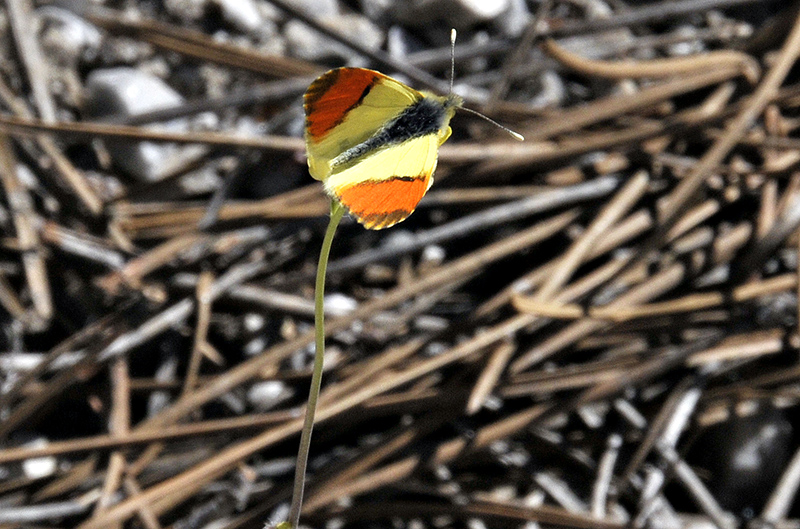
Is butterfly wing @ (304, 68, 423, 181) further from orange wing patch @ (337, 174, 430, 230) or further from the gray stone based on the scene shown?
the gray stone

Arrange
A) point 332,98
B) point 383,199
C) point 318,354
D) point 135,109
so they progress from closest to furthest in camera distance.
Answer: point 318,354
point 383,199
point 332,98
point 135,109

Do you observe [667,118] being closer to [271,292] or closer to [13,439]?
[271,292]

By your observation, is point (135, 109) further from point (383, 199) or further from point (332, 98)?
point (383, 199)

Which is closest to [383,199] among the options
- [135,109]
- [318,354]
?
[318,354]

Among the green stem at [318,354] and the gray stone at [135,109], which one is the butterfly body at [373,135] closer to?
the green stem at [318,354]

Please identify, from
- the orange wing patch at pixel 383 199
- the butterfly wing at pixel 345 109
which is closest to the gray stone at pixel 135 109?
the butterfly wing at pixel 345 109

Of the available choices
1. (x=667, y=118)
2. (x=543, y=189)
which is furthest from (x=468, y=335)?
(x=667, y=118)

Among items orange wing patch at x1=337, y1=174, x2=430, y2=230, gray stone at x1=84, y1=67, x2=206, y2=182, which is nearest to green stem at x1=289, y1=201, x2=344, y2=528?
orange wing patch at x1=337, y1=174, x2=430, y2=230
